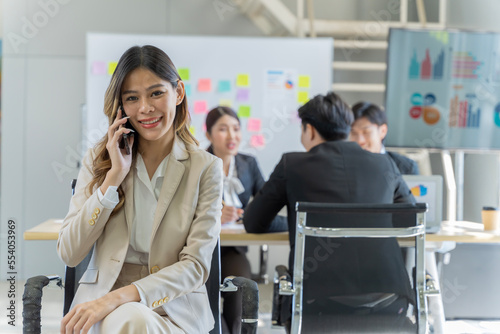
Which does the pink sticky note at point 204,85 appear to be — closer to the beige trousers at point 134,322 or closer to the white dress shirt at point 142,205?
the white dress shirt at point 142,205

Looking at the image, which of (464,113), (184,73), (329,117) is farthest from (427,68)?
(329,117)

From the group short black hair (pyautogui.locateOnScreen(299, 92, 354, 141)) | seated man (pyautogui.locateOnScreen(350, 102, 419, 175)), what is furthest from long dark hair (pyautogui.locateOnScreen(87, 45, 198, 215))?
seated man (pyautogui.locateOnScreen(350, 102, 419, 175))

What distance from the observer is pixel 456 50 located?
4.36 meters

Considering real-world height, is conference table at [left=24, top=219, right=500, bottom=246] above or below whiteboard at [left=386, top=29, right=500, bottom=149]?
below

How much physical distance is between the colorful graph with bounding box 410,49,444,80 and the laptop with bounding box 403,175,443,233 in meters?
1.83

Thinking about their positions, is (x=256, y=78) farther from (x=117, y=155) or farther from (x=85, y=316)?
(x=85, y=316)

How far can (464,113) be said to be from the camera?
4.34 metres

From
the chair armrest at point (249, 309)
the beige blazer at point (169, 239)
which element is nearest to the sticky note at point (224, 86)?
the beige blazer at point (169, 239)

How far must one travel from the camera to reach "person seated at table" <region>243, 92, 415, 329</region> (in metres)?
1.92

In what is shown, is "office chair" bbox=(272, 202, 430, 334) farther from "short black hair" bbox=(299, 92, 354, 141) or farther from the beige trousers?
"short black hair" bbox=(299, 92, 354, 141)

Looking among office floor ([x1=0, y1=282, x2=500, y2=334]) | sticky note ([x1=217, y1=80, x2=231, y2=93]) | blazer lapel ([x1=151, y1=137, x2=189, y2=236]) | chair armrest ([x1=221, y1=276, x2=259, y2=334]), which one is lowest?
office floor ([x1=0, y1=282, x2=500, y2=334])

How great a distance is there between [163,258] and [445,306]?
7.72 feet

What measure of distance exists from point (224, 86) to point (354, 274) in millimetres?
3007

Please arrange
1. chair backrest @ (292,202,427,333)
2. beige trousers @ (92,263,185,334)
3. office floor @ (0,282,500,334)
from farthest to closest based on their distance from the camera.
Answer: office floor @ (0,282,500,334) < chair backrest @ (292,202,427,333) < beige trousers @ (92,263,185,334)
